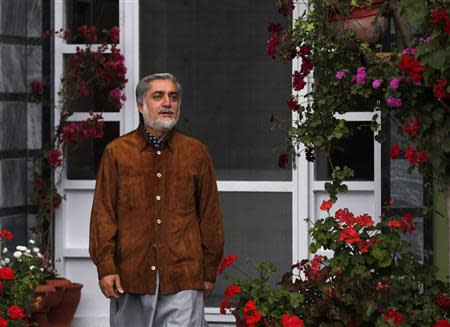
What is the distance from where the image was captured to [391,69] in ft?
20.2

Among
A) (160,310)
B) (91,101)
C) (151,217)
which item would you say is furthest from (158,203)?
(91,101)

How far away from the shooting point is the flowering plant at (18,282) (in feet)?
22.9

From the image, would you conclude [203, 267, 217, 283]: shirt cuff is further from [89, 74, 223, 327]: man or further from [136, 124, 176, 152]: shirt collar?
[136, 124, 176, 152]: shirt collar

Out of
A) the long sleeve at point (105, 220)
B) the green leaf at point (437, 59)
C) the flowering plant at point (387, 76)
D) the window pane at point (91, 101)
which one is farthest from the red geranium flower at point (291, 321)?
the window pane at point (91, 101)

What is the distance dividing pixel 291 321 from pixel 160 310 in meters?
0.63

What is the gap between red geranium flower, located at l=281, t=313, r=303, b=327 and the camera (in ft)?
20.6

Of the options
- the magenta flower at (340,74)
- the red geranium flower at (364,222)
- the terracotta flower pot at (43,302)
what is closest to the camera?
the magenta flower at (340,74)

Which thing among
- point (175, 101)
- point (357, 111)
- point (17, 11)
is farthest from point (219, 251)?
point (17, 11)

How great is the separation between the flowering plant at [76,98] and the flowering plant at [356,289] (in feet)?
6.82

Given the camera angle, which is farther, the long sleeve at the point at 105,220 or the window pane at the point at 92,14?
the window pane at the point at 92,14

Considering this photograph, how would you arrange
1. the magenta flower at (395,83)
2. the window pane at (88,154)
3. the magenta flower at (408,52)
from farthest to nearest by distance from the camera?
the window pane at (88,154) < the magenta flower at (395,83) < the magenta flower at (408,52)

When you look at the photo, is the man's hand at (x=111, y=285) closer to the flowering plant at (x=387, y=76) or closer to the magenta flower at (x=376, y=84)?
the flowering plant at (x=387, y=76)

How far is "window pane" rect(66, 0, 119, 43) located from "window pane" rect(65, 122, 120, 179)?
0.59 meters

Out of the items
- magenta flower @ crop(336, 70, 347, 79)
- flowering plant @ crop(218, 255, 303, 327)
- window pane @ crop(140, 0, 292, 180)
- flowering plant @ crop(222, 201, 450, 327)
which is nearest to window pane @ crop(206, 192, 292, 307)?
window pane @ crop(140, 0, 292, 180)
